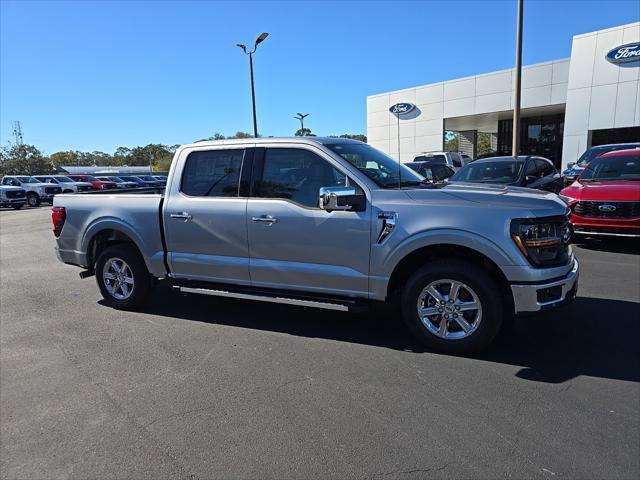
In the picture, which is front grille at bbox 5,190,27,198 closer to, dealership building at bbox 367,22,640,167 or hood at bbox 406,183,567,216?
dealership building at bbox 367,22,640,167

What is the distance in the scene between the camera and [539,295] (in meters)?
3.69

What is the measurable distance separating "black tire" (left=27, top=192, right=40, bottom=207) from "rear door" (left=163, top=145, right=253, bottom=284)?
28173 mm

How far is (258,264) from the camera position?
4684 millimetres

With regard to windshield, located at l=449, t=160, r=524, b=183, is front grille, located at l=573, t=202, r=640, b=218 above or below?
below

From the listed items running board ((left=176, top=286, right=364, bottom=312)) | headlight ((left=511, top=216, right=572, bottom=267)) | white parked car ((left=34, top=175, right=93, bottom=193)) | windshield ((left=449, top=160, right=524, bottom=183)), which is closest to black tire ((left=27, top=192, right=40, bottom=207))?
white parked car ((left=34, top=175, right=93, bottom=193))

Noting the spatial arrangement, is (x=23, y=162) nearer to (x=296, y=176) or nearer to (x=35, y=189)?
(x=35, y=189)

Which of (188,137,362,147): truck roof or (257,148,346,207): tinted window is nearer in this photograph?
(257,148,346,207): tinted window

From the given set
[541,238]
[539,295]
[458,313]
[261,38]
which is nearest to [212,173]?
[458,313]

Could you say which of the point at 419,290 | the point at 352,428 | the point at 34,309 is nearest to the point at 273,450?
the point at 352,428

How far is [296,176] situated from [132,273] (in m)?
2.43

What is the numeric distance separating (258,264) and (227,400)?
5.31 ft

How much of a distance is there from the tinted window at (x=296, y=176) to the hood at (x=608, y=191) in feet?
19.5

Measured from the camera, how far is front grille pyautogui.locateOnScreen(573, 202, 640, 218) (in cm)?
770

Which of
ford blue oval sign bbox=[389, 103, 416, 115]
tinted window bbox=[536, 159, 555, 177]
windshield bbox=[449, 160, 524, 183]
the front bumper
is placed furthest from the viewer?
ford blue oval sign bbox=[389, 103, 416, 115]
